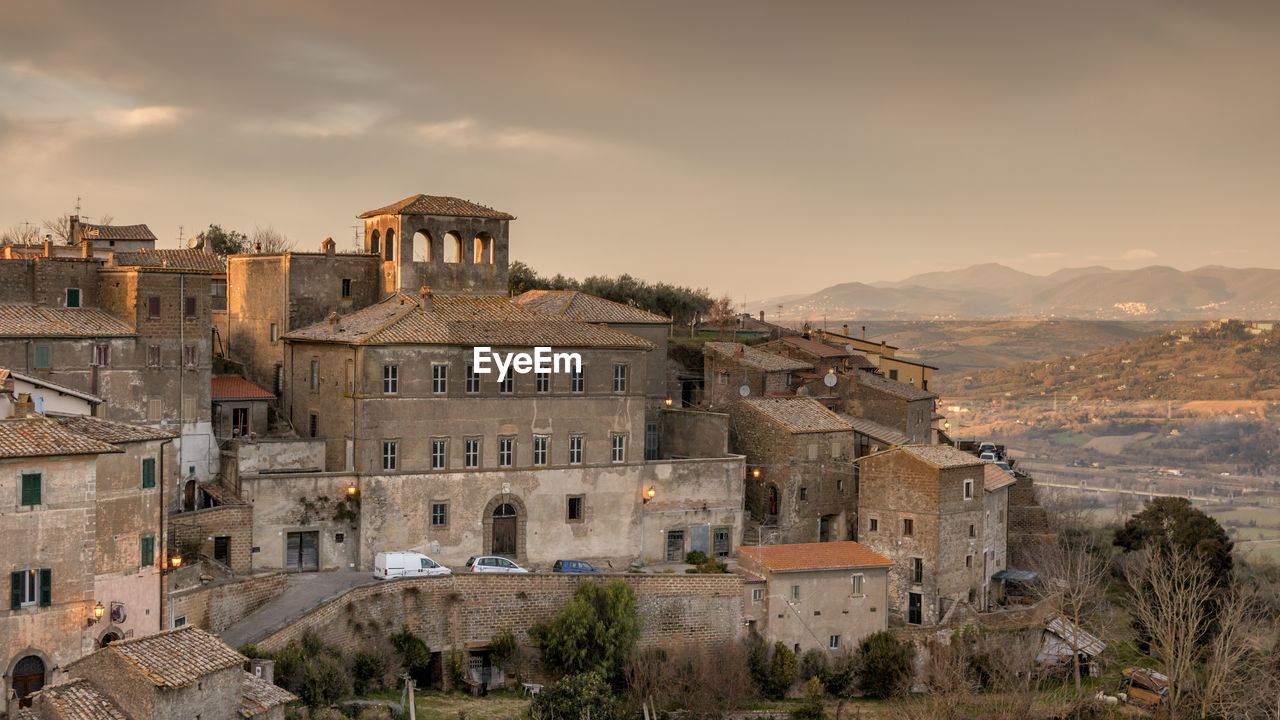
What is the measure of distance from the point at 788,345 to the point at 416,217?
2470 centimetres

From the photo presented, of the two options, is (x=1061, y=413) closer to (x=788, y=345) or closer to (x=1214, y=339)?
(x=1214, y=339)

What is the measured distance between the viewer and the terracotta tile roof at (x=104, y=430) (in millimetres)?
34281

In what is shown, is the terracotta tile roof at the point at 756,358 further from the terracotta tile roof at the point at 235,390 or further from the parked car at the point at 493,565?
the terracotta tile roof at the point at 235,390

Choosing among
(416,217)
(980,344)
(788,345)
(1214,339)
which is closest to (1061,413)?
(1214,339)

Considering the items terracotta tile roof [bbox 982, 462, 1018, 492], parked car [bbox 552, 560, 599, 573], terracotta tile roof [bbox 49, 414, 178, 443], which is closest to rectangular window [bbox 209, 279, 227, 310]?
terracotta tile roof [bbox 49, 414, 178, 443]

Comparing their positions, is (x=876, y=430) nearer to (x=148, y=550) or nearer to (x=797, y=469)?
(x=797, y=469)

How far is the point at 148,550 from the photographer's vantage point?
35281 mm

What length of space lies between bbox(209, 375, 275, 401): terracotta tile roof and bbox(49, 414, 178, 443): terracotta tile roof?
11.0 m

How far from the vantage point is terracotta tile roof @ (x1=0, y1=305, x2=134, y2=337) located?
40.8m

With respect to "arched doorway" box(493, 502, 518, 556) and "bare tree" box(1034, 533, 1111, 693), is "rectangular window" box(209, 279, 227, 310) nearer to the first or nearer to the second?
"arched doorway" box(493, 502, 518, 556)

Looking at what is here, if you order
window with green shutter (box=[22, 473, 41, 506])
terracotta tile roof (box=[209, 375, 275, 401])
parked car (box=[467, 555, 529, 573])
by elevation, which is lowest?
parked car (box=[467, 555, 529, 573])

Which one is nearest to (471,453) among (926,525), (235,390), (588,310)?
(235,390)

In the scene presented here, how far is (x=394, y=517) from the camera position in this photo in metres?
43.9

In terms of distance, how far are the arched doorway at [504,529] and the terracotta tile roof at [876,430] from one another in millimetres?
16114
